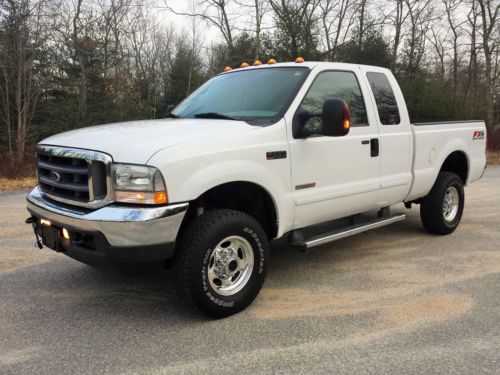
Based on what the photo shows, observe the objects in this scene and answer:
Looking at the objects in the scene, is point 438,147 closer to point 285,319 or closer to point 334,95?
point 334,95

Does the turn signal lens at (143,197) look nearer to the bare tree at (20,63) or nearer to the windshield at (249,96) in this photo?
the windshield at (249,96)

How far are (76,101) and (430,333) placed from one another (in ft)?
64.2

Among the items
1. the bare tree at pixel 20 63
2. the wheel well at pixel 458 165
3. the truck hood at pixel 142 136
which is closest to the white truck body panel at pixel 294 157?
the truck hood at pixel 142 136

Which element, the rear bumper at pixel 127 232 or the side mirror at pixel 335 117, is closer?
the rear bumper at pixel 127 232

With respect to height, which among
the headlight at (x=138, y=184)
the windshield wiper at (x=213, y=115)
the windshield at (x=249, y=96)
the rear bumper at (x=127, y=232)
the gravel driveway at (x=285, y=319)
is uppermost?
the windshield at (x=249, y=96)

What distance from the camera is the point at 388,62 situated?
2380cm

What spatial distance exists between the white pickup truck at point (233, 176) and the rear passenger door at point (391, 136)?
0.02 m

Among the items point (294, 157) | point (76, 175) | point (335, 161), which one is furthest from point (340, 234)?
point (76, 175)

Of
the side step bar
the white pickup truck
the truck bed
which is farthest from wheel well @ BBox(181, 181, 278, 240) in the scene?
the truck bed

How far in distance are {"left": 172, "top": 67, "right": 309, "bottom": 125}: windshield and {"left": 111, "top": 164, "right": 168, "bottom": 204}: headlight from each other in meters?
1.16

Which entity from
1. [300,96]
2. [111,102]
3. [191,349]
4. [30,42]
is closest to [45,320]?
[191,349]

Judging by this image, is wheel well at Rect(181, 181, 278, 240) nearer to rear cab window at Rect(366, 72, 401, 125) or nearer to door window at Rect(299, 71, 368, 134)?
door window at Rect(299, 71, 368, 134)

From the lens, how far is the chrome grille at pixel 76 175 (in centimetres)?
320

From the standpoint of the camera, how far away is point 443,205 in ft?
19.5
